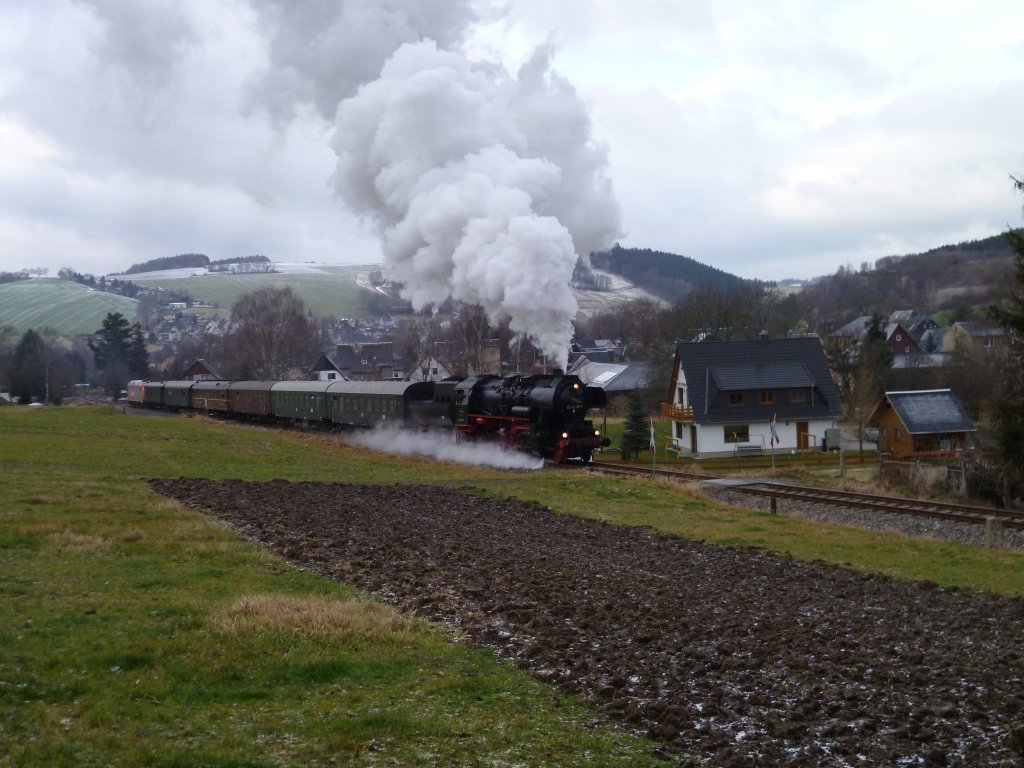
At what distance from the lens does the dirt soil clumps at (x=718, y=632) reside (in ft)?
25.9

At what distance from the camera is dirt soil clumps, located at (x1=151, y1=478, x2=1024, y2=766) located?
791 centimetres

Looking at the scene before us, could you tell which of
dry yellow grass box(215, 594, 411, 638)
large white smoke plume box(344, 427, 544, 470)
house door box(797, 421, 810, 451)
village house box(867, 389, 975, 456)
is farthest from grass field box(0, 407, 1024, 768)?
house door box(797, 421, 810, 451)

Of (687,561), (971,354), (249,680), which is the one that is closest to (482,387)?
(687,561)

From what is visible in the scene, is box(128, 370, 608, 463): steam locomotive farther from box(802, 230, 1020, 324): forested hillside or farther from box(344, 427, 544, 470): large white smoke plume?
box(802, 230, 1020, 324): forested hillside

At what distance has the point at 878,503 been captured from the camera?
2656cm

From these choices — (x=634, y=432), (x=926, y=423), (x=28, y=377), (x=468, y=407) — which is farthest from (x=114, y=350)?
(x=926, y=423)

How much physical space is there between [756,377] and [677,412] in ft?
14.3

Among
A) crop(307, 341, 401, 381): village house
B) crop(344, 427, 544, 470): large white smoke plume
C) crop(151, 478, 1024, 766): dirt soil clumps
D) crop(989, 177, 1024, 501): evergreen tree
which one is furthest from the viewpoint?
crop(307, 341, 401, 381): village house

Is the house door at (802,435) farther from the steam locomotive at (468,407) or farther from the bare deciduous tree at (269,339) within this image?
the bare deciduous tree at (269,339)

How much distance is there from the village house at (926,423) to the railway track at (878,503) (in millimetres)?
11292

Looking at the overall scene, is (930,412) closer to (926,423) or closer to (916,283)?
(926,423)

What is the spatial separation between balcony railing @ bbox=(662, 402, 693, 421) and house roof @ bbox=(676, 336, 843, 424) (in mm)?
836

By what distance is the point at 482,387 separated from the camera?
38.1m

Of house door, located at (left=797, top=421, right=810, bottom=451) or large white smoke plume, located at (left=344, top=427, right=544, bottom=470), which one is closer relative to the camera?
large white smoke plume, located at (left=344, top=427, right=544, bottom=470)
